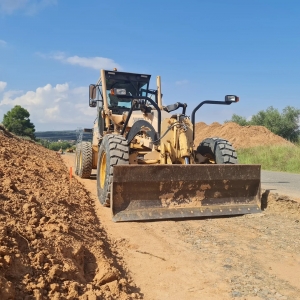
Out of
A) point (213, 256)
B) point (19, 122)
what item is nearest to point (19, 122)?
point (19, 122)

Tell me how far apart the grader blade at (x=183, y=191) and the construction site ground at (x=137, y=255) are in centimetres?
18

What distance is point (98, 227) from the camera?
5004 mm

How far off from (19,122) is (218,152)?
33.4 meters

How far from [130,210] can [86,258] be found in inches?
71.7

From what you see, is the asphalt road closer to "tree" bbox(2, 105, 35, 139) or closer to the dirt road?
the dirt road

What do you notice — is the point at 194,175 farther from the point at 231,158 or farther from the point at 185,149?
the point at 231,158


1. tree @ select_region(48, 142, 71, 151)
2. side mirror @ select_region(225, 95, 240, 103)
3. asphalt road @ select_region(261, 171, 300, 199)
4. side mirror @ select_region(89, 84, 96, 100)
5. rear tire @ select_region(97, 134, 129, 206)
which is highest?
tree @ select_region(48, 142, 71, 151)

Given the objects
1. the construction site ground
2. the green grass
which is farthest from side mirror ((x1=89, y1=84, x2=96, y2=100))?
the green grass

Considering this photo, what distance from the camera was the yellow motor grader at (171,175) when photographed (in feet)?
17.7

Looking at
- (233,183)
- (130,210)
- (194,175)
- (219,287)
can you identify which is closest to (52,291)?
(219,287)

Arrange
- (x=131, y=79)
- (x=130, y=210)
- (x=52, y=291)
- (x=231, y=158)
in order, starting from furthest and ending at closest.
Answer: (x=131, y=79), (x=231, y=158), (x=130, y=210), (x=52, y=291)

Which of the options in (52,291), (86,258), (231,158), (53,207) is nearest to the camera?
(52,291)

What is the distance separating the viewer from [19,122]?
36312 millimetres

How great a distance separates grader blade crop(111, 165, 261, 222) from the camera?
211 inches
